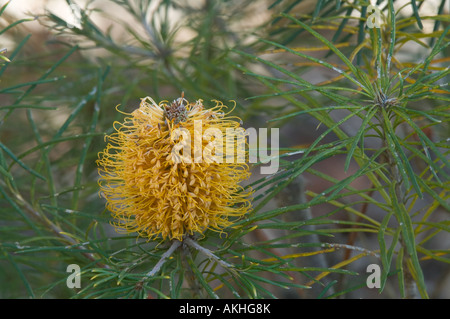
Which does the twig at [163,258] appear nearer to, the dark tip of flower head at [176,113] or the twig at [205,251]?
the twig at [205,251]

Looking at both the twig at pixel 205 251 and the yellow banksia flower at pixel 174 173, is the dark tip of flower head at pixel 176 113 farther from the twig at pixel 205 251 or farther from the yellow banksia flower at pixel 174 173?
the twig at pixel 205 251

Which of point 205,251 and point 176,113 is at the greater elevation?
point 176,113

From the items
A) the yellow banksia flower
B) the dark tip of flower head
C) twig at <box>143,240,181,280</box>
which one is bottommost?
twig at <box>143,240,181,280</box>

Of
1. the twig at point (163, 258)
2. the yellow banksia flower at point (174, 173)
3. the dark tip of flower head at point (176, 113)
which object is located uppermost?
the dark tip of flower head at point (176, 113)

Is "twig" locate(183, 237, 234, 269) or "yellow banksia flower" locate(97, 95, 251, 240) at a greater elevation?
"yellow banksia flower" locate(97, 95, 251, 240)

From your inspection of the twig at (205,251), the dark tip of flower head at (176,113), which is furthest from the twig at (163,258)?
the dark tip of flower head at (176,113)

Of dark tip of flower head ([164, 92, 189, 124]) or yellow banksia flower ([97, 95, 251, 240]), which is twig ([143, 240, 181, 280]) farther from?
dark tip of flower head ([164, 92, 189, 124])

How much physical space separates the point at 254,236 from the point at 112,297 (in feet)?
1.35

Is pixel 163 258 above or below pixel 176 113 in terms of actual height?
below

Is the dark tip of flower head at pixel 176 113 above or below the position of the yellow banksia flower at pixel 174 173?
above

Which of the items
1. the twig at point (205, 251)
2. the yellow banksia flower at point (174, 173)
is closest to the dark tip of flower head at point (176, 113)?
the yellow banksia flower at point (174, 173)

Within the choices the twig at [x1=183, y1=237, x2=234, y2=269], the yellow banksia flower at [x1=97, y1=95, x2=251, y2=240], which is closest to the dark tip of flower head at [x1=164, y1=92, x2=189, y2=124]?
the yellow banksia flower at [x1=97, y1=95, x2=251, y2=240]
